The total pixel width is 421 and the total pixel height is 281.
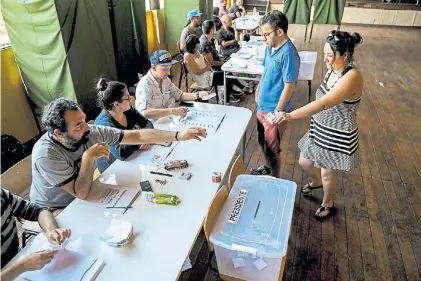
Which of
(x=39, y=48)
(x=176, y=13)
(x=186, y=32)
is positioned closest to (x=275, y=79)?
(x=39, y=48)

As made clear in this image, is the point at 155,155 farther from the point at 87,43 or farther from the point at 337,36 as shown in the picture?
the point at 87,43

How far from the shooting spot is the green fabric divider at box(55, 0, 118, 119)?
11.7ft

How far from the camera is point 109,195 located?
1.68 metres

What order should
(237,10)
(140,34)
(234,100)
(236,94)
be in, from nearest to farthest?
1. (234,100)
2. (236,94)
3. (140,34)
4. (237,10)

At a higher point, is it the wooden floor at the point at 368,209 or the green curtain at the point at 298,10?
the green curtain at the point at 298,10

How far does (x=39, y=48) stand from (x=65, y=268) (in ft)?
9.93

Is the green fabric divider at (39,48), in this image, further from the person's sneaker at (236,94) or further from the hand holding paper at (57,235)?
the hand holding paper at (57,235)

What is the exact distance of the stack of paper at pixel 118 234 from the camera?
138 centimetres

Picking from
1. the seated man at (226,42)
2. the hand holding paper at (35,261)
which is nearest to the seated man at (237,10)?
the seated man at (226,42)

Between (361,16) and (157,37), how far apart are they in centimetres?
712

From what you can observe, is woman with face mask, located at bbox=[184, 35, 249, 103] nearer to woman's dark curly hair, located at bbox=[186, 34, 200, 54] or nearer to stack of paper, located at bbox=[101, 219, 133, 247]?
woman's dark curly hair, located at bbox=[186, 34, 200, 54]

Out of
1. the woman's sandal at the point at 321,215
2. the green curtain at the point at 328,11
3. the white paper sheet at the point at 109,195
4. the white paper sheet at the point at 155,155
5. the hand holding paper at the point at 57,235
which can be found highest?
the hand holding paper at the point at 57,235

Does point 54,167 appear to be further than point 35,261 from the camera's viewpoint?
Yes

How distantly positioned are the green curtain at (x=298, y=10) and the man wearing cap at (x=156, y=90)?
6886mm
